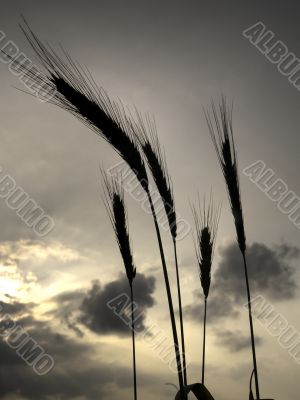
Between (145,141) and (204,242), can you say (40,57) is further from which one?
(204,242)

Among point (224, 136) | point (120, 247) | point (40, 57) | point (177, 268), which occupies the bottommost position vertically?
point (177, 268)

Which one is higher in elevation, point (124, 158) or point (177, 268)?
point (124, 158)

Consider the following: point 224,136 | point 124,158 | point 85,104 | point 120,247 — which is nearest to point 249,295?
point 120,247

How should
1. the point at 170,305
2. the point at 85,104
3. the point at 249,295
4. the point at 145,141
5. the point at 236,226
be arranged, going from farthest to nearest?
the point at 236,226 < the point at 249,295 < the point at 145,141 < the point at 85,104 < the point at 170,305

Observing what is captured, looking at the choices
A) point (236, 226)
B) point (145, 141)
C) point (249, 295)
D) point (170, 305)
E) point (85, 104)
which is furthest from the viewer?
point (236, 226)

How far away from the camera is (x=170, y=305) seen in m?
2.22

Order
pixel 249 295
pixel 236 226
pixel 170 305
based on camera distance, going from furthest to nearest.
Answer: pixel 236 226 → pixel 249 295 → pixel 170 305

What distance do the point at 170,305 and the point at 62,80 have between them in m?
1.41

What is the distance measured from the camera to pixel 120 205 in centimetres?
374

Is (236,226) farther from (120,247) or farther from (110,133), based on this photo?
(110,133)

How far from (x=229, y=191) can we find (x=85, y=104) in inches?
66.0

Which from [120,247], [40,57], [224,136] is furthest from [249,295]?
[40,57]

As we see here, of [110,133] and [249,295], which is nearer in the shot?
[110,133]

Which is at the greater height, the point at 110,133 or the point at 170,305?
the point at 110,133
